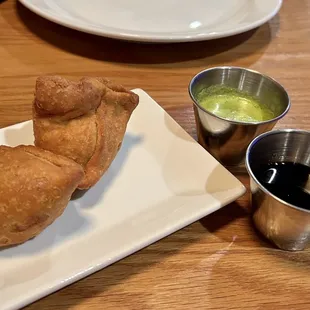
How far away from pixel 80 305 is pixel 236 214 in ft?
1.35

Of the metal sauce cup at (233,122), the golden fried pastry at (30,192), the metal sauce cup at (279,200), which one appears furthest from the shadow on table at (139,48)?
the golden fried pastry at (30,192)

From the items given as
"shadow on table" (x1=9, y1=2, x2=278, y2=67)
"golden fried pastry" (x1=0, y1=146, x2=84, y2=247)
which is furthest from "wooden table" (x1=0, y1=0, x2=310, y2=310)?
"golden fried pastry" (x1=0, y1=146, x2=84, y2=247)

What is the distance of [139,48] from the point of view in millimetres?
1701

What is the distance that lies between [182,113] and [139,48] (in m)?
0.40

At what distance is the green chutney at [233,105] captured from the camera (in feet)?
4.19

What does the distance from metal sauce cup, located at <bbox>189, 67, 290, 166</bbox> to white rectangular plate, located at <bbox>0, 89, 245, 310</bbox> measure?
0.22 ft

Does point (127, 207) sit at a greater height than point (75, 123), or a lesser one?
lesser

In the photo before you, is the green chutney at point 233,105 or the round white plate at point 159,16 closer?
the green chutney at point 233,105

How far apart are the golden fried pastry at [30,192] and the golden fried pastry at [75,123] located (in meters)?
0.10

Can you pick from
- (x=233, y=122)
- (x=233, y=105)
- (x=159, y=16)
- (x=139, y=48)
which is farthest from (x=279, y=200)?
(x=159, y=16)

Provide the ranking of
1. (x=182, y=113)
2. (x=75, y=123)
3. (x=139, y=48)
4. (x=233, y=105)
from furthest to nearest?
(x=139, y=48), (x=182, y=113), (x=233, y=105), (x=75, y=123)

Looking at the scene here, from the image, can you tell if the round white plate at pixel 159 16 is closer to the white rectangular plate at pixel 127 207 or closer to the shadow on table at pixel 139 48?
the shadow on table at pixel 139 48

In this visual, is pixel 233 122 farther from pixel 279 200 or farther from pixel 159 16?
pixel 159 16

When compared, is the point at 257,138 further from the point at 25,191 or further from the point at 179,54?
the point at 179,54
